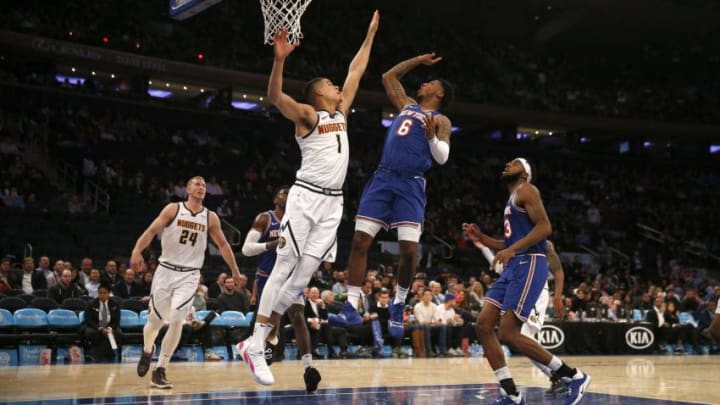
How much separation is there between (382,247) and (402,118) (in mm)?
17508

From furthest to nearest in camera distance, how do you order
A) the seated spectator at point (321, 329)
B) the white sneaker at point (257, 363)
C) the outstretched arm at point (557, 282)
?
the seated spectator at point (321, 329), the outstretched arm at point (557, 282), the white sneaker at point (257, 363)

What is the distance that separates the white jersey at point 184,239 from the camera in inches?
376

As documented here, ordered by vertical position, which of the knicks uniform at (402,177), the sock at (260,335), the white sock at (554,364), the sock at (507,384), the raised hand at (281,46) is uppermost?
the raised hand at (281,46)

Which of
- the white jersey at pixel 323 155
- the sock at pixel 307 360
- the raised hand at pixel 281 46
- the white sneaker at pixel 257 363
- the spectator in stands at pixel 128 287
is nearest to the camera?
the raised hand at pixel 281 46

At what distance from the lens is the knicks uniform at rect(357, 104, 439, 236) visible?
7.80 m

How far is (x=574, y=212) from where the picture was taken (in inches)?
1267

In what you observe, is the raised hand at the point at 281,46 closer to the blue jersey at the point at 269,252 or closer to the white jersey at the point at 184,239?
the white jersey at the point at 184,239

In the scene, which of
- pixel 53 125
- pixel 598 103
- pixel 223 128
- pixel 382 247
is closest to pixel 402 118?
pixel 382 247

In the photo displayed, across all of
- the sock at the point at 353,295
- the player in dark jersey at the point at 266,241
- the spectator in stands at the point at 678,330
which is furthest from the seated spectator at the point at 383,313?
the sock at the point at 353,295

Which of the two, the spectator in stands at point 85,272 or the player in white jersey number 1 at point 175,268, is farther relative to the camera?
the spectator in stands at point 85,272

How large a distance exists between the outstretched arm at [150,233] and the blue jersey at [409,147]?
299 cm

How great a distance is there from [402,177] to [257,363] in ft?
7.22

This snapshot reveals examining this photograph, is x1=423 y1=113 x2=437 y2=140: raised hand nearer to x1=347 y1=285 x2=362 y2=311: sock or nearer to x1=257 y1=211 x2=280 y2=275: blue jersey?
x1=347 y1=285 x2=362 y2=311: sock

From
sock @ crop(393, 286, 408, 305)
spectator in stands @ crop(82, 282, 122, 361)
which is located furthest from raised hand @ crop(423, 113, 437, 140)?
spectator in stands @ crop(82, 282, 122, 361)
